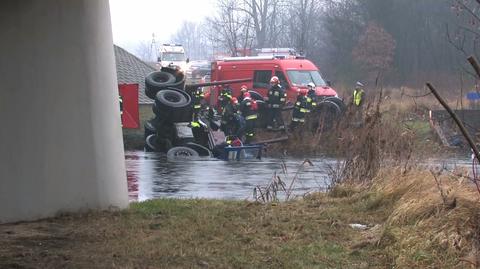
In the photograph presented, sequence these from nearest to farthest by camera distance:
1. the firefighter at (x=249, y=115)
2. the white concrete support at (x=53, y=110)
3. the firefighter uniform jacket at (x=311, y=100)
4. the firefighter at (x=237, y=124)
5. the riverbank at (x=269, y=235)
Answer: the riverbank at (x=269, y=235) < the white concrete support at (x=53, y=110) < the firefighter at (x=237, y=124) < the firefighter at (x=249, y=115) < the firefighter uniform jacket at (x=311, y=100)

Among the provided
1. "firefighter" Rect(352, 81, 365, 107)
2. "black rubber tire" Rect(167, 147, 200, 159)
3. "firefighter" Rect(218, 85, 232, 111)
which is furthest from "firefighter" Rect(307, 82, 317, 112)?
"black rubber tire" Rect(167, 147, 200, 159)

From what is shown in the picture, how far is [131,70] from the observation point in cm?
3572

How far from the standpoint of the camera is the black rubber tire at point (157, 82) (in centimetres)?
2041

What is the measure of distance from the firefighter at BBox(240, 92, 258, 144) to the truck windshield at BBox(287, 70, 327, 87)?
4446 mm

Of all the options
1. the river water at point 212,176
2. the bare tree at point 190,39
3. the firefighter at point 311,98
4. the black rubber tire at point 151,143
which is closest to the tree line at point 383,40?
the firefighter at point 311,98

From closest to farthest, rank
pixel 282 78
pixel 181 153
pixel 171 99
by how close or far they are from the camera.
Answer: pixel 181 153
pixel 171 99
pixel 282 78

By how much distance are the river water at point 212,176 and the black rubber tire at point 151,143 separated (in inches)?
34.8

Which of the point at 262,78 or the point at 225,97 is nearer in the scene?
the point at 225,97

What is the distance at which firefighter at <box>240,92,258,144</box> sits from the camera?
20781mm

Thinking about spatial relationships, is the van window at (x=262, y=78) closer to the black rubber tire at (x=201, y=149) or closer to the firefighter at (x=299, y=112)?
the firefighter at (x=299, y=112)

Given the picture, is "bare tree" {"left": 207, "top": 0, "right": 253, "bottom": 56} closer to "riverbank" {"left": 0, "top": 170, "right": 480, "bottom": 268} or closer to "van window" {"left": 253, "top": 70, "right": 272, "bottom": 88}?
"van window" {"left": 253, "top": 70, "right": 272, "bottom": 88}

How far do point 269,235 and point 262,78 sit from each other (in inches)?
760

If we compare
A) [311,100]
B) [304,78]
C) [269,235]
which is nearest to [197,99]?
[311,100]

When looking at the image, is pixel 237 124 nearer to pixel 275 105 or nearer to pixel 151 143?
pixel 275 105
